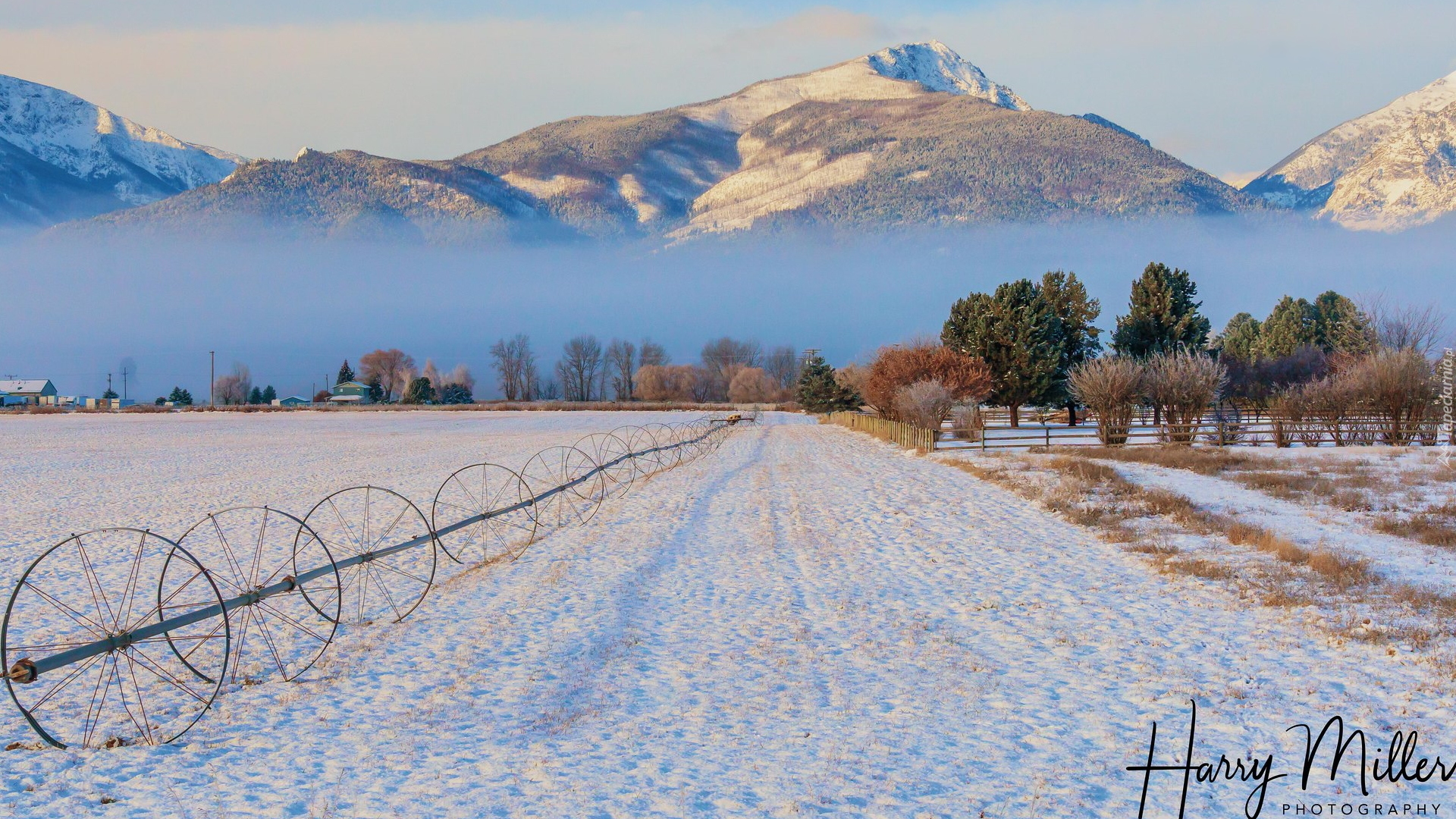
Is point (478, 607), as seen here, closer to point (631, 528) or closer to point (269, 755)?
point (269, 755)

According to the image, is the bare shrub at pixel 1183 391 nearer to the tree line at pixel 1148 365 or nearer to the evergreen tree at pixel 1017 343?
the tree line at pixel 1148 365

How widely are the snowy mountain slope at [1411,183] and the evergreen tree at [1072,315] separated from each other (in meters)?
171

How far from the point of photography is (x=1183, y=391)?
38.2m

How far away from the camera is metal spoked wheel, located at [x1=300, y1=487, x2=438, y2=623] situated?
10484mm

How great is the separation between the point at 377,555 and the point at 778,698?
16.8 ft

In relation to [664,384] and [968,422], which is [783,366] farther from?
[968,422]

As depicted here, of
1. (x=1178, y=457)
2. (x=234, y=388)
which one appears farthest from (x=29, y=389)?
(x=1178, y=457)

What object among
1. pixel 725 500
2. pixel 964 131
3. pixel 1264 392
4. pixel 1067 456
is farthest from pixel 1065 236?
pixel 725 500

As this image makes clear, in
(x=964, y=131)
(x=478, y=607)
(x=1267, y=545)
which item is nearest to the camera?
(x=478, y=607)

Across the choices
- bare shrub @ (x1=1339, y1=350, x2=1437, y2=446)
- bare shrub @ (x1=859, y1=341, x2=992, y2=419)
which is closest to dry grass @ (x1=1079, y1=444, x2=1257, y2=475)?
bare shrub @ (x1=1339, y1=350, x2=1437, y2=446)

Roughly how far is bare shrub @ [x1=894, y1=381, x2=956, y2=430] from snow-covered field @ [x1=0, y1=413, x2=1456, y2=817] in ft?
77.5

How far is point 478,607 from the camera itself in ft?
34.7

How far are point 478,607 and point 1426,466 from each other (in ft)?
91.6

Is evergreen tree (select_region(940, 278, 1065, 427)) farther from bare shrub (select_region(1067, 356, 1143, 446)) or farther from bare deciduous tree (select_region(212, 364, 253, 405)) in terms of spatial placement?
bare deciduous tree (select_region(212, 364, 253, 405))
